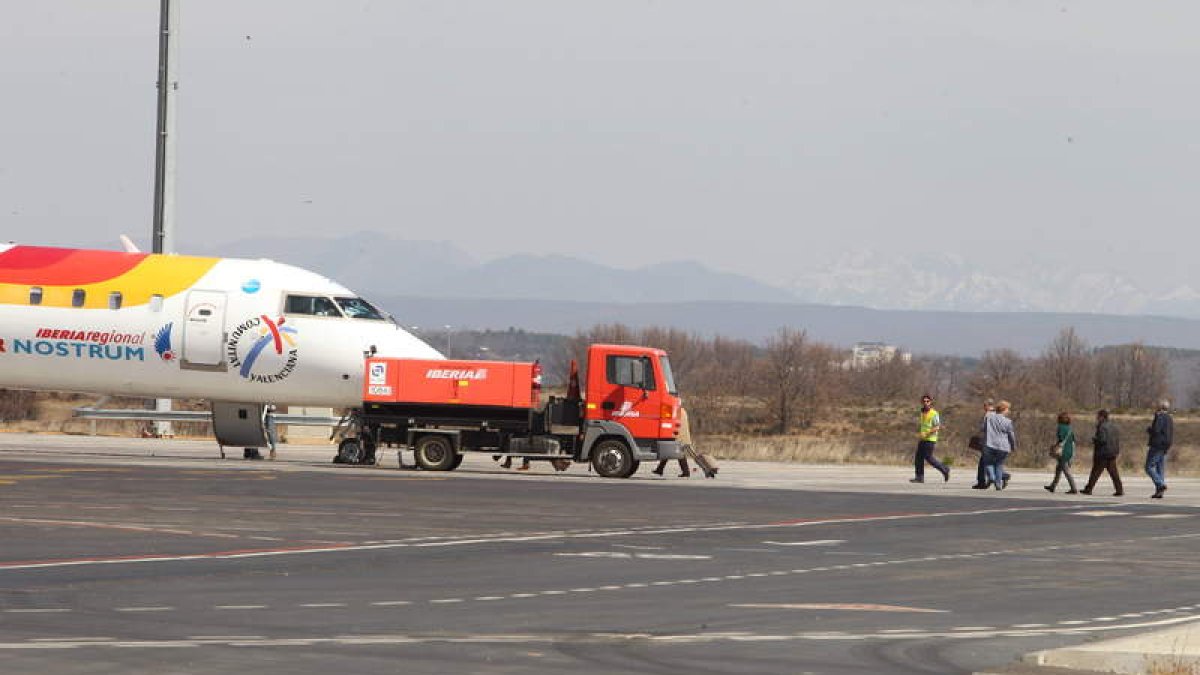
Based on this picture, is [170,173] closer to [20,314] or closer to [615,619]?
[20,314]

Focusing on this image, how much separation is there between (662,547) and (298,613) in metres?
8.29

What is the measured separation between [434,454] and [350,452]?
1946mm

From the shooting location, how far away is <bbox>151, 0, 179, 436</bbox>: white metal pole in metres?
52.3

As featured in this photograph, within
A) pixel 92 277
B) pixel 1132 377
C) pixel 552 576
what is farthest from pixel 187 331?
pixel 1132 377

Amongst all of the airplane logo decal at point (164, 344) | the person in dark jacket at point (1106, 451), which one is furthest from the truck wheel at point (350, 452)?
the person in dark jacket at point (1106, 451)

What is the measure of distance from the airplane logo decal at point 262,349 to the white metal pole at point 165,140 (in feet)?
39.3

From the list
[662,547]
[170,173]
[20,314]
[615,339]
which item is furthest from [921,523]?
[615,339]

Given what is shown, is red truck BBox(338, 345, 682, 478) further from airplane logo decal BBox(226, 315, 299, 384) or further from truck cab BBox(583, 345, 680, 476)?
airplane logo decal BBox(226, 315, 299, 384)

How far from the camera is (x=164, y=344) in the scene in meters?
41.8

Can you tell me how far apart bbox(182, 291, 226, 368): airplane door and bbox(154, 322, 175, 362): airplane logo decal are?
0.94ft

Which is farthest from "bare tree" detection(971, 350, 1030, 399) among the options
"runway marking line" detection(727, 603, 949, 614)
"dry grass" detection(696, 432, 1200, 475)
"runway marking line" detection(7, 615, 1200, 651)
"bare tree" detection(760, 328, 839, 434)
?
"runway marking line" detection(7, 615, 1200, 651)

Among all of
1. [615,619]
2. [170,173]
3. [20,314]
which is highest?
[170,173]

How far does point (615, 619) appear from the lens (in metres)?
16.2

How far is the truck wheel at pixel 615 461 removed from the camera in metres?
40.6
